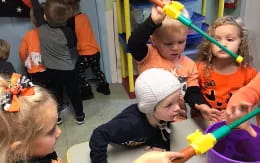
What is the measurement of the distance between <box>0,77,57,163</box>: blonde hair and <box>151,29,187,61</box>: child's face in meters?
0.54

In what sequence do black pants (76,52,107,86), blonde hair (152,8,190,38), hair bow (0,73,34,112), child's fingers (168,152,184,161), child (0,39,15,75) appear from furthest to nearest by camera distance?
1. black pants (76,52,107,86)
2. child (0,39,15,75)
3. blonde hair (152,8,190,38)
4. hair bow (0,73,34,112)
5. child's fingers (168,152,184,161)

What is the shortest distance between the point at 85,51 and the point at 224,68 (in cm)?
118

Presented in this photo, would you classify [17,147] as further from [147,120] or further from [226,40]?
[226,40]

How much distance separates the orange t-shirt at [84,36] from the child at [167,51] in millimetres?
999

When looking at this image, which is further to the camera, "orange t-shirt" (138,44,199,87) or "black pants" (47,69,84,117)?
"black pants" (47,69,84,117)

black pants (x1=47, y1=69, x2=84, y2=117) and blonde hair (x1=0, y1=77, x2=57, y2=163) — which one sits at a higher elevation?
blonde hair (x1=0, y1=77, x2=57, y2=163)

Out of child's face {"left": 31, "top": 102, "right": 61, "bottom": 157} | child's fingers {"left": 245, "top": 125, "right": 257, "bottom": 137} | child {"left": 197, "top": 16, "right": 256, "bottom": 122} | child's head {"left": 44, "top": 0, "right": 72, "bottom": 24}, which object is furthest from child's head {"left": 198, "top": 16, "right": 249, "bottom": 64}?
child's head {"left": 44, "top": 0, "right": 72, "bottom": 24}

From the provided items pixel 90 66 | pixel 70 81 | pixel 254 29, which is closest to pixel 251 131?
pixel 254 29

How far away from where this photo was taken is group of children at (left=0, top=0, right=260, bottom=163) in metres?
0.70

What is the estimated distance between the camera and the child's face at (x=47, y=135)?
75cm

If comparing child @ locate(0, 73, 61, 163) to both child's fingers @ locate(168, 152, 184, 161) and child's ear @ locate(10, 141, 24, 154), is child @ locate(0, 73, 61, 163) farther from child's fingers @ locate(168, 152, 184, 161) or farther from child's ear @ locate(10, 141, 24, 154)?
child's fingers @ locate(168, 152, 184, 161)

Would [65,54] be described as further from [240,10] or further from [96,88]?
[240,10]

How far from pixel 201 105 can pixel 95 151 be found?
36 cm

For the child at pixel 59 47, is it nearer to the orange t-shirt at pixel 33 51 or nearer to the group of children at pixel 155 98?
the orange t-shirt at pixel 33 51
